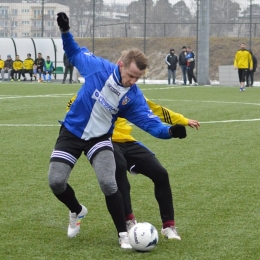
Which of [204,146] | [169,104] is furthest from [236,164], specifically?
[169,104]

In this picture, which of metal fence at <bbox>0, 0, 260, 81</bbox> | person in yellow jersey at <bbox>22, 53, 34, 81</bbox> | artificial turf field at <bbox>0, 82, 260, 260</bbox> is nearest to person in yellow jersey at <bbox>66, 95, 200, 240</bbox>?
artificial turf field at <bbox>0, 82, 260, 260</bbox>

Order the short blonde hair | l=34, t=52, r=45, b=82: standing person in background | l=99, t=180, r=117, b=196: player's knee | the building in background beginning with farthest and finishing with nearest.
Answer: the building in background, l=34, t=52, r=45, b=82: standing person in background, l=99, t=180, r=117, b=196: player's knee, the short blonde hair

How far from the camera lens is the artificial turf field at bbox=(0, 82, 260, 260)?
6051 millimetres

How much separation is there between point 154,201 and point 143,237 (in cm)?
213

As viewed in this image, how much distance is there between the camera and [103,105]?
6.09 m

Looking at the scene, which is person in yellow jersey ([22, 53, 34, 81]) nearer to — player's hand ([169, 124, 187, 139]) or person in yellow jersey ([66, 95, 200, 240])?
person in yellow jersey ([66, 95, 200, 240])

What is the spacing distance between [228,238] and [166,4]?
45148 mm

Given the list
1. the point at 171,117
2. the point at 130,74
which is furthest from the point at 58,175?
the point at 171,117

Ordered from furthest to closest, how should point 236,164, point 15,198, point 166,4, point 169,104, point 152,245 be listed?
point 166,4 < point 169,104 < point 236,164 < point 15,198 < point 152,245

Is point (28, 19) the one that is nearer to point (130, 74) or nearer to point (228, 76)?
point (228, 76)

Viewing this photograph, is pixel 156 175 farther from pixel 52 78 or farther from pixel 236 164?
pixel 52 78

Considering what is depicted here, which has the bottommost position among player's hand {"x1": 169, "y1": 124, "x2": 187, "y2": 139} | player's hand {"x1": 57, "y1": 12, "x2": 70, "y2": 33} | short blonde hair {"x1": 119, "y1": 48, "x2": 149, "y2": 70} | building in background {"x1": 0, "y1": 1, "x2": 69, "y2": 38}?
player's hand {"x1": 169, "y1": 124, "x2": 187, "y2": 139}

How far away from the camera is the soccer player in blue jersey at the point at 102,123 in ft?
19.8

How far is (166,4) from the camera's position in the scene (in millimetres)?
50469
